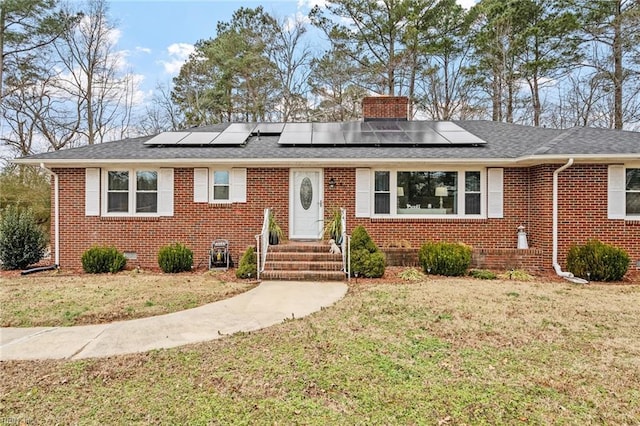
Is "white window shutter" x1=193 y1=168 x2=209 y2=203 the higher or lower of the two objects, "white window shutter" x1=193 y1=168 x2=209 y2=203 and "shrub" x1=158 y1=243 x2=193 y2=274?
the higher

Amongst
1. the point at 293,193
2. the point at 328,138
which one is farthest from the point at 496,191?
the point at 293,193

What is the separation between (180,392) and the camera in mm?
2863

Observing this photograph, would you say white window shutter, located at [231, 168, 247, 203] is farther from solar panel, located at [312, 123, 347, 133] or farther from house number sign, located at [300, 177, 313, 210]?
solar panel, located at [312, 123, 347, 133]

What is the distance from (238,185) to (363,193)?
10.8 feet

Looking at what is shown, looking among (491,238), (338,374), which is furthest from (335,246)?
(338,374)

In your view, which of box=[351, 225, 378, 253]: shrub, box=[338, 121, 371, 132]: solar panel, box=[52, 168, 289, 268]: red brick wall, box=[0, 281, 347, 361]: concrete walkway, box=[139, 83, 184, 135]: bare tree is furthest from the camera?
box=[139, 83, 184, 135]: bare tree

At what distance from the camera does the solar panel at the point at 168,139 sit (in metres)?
9.65

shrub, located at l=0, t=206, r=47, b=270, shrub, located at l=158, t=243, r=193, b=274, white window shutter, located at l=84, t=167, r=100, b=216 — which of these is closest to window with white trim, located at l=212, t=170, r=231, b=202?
shrub, located at l=158, t=243, r=193, b=274

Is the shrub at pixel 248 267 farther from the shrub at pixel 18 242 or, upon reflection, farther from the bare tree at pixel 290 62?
the bare tree at pixel 290 62

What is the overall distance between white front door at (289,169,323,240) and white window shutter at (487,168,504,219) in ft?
14.3

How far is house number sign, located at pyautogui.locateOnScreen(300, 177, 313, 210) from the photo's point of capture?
912cm

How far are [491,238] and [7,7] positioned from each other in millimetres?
21934

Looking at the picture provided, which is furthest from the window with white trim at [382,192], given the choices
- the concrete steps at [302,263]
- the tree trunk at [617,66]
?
the tree trunk at [617,66]

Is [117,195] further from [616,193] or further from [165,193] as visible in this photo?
[616,193]
